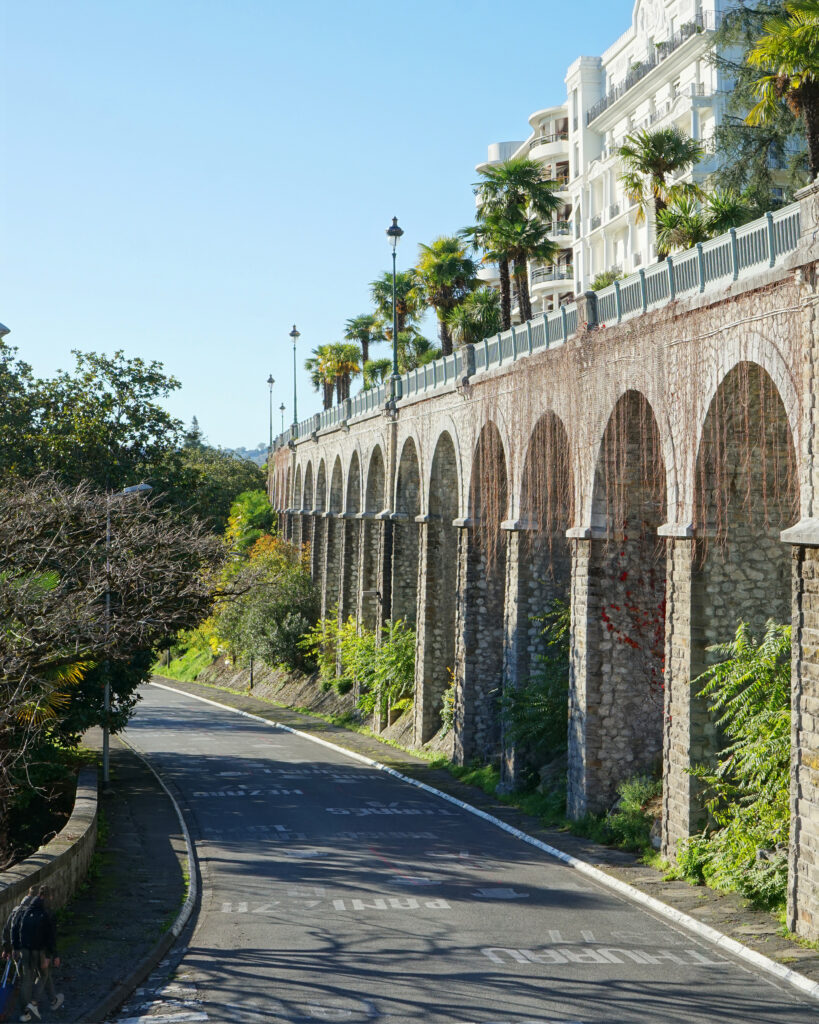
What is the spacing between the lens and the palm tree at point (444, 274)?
151ft

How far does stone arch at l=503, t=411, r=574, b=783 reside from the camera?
24.8 meters

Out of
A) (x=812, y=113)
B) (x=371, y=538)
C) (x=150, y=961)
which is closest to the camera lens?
(x=150, y=961)

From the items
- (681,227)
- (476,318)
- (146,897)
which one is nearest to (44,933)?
(146,897)

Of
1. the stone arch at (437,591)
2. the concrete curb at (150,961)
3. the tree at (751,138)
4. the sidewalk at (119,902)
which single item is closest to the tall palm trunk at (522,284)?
the tree at (751,138)

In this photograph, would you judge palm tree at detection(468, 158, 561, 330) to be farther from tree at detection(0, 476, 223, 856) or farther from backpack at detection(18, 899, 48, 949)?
backpack at detection(18, 899, 48, 949)

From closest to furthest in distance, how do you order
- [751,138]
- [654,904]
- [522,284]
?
[654,904], [751,138], [522,284]

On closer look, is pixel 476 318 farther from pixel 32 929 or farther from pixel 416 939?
pixel 32 929

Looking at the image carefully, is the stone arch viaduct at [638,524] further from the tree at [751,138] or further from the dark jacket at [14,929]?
the tree at [751,138]

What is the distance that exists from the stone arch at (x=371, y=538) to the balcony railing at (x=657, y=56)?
69.8 ft

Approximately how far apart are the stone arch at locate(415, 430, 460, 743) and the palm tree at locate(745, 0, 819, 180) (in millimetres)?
13087

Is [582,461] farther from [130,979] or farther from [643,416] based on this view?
[130,979]

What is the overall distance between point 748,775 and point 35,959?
1035 cm

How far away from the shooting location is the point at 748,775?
17.0 metres

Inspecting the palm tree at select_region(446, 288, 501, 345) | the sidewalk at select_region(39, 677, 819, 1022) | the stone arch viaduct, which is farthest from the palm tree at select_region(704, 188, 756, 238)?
the sidewalk at select_region(39, 677, 819, 1022)
